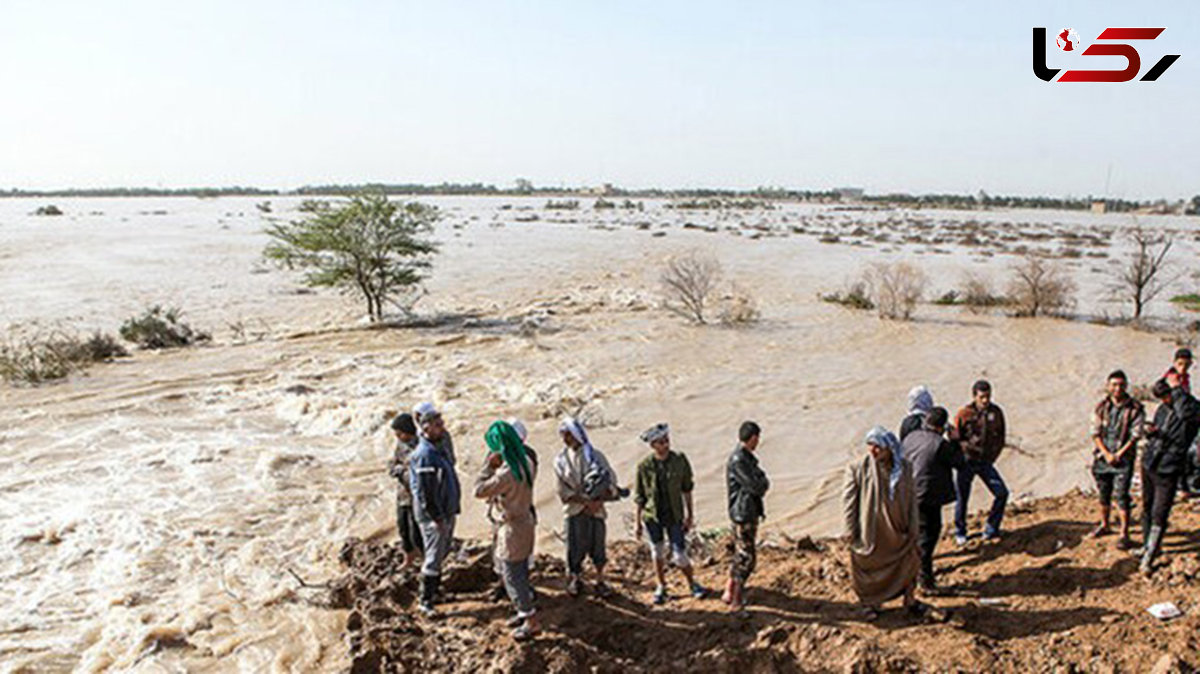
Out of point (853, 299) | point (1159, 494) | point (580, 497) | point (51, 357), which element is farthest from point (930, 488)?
point (853, 299)

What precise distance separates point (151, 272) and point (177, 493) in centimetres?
2430

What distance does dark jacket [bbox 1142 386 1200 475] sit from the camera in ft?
17.1

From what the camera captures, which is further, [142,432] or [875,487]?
[142,432]

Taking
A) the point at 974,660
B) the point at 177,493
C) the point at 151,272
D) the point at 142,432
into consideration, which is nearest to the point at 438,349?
the point at 142,432

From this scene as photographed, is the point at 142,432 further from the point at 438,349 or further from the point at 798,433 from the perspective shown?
the point at 798,433

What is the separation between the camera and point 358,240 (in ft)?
61.8

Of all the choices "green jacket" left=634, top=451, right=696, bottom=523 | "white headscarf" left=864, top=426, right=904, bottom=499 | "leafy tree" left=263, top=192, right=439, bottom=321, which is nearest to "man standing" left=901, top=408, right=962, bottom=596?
"white headscarf" left=864, top=426, right=904, bottom=499

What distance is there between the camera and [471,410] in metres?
12.5

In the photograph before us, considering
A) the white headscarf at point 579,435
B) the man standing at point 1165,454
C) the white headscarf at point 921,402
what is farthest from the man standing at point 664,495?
the man standing at point 1165,454

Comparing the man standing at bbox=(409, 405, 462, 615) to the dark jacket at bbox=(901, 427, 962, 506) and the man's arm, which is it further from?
the dark jacket at bbox=(901, 427, 962, 506)

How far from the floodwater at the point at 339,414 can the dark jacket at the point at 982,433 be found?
2263 mm

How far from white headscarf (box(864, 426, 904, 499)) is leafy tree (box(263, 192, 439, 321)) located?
16026mm

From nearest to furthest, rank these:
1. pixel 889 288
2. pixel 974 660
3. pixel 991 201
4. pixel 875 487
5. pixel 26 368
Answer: pixel 974 660
pixel 875 487
pixel 26 368
pixel 889 288
pixel 991 201

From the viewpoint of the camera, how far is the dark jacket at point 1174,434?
522 centimetres
